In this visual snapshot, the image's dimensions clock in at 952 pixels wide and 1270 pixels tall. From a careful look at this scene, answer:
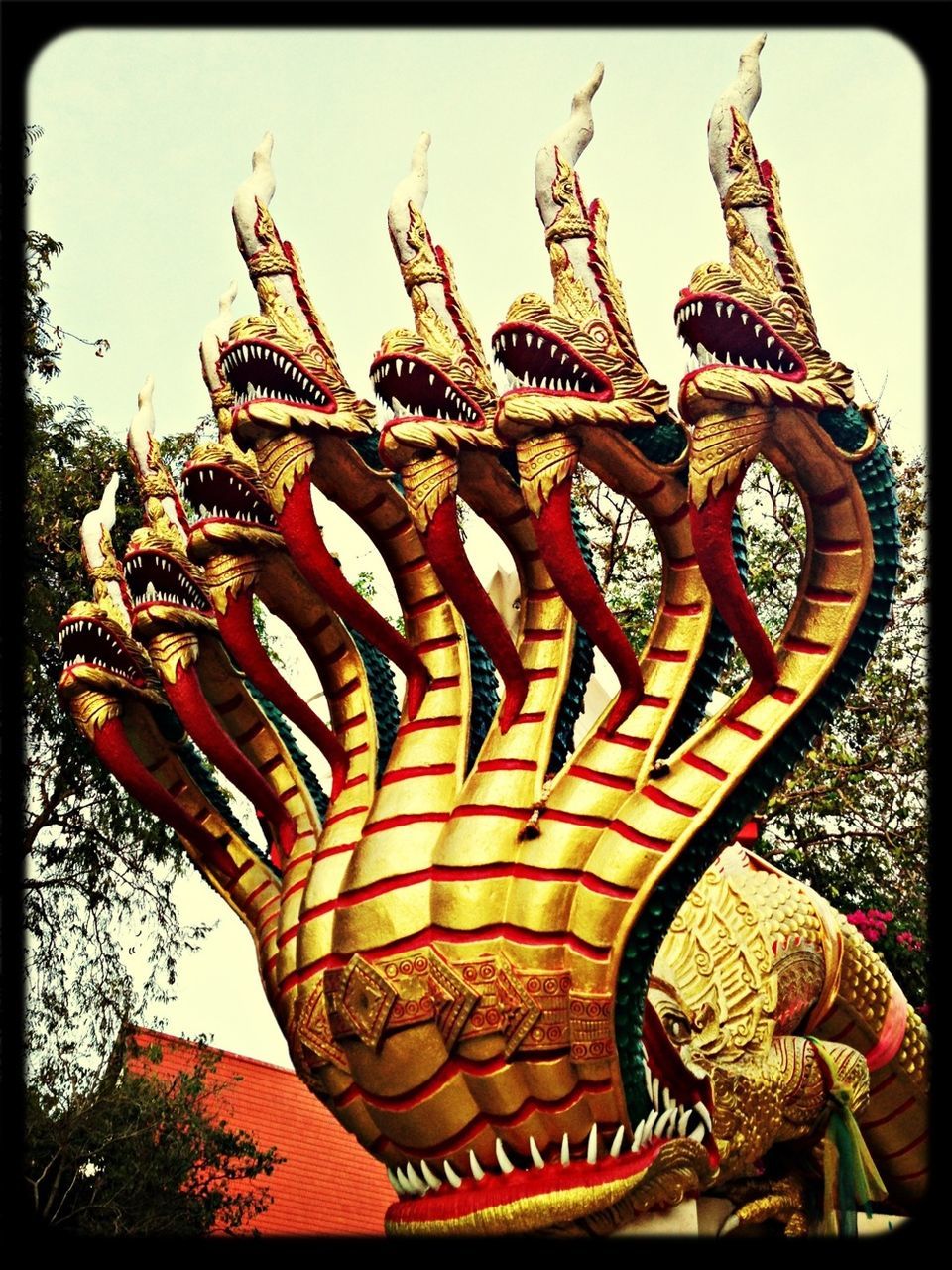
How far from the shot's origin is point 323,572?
7598 millimetres

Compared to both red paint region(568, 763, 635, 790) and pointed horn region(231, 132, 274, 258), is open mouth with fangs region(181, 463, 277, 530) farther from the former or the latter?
red paint region(568, 763, 635, 790)

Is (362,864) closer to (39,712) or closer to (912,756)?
(39,712)

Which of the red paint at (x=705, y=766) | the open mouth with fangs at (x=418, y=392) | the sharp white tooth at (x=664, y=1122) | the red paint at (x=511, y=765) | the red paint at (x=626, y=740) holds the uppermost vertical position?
the open mouth with fangs at (x=418, y=392)

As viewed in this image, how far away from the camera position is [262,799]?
8.52 meters

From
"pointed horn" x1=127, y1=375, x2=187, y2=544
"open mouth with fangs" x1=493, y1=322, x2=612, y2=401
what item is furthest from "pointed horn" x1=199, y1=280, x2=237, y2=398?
"open mouth with fangs" x1=493, y1=322, x2=612, y2=401

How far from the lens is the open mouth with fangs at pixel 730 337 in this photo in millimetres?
6766

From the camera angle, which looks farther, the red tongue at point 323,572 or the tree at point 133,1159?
the tree at point 133,1159

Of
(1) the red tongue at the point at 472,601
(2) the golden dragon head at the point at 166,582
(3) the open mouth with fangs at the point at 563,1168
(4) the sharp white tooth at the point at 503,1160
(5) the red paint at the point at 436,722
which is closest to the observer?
(3) the open mouth with fangs at the point at 563,1168

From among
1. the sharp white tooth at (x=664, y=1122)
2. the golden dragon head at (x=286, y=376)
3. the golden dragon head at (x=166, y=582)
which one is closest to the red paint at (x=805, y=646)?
the sharp white tooth at (x=664, y=1122)

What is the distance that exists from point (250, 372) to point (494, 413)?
3.72 ft

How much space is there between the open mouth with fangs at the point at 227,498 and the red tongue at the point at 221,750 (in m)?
0.88

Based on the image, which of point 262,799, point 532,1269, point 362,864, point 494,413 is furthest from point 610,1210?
point 494,413

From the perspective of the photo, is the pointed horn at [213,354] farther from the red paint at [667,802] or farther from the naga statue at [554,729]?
the red paint at [667,802]

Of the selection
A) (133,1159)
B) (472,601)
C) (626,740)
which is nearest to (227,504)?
(472,601)
